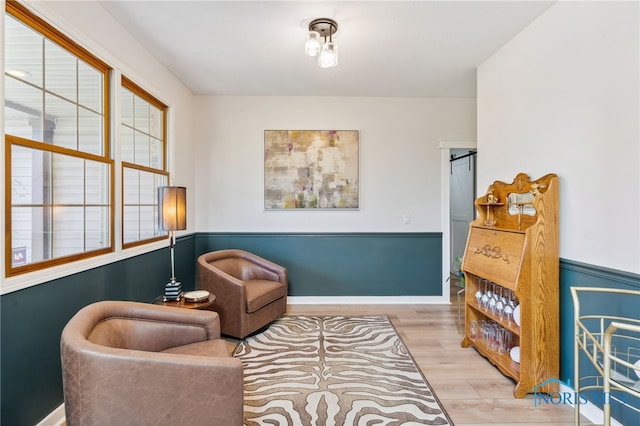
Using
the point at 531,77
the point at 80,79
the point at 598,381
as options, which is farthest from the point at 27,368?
the point at 531,77

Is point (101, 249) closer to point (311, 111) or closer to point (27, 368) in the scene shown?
point (27, 368)

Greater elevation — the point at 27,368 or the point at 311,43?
the point at 311,43

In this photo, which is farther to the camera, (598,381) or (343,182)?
(343,182)

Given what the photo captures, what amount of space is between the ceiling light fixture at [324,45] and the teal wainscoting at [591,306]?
81.5 inches

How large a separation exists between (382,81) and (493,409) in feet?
10.2

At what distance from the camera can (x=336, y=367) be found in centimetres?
248

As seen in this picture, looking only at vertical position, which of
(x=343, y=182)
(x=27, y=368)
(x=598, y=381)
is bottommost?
(x=598, y=381)

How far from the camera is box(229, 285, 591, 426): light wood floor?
6.28 ft

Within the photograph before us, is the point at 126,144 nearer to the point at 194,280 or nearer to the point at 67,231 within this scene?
the point at 67,231

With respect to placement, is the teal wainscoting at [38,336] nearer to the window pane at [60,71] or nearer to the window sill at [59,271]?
the window sill at [59,271]

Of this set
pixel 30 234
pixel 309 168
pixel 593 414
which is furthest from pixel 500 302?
pixel 30 234

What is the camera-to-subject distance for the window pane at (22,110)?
1.60 m

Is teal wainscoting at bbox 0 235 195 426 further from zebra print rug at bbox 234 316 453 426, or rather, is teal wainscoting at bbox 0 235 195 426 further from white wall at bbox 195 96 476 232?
white wall at bbox 195 96 476 232

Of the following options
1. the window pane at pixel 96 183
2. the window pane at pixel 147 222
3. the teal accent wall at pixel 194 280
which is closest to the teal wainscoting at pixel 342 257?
the teal accent wall at pixel 194 280
